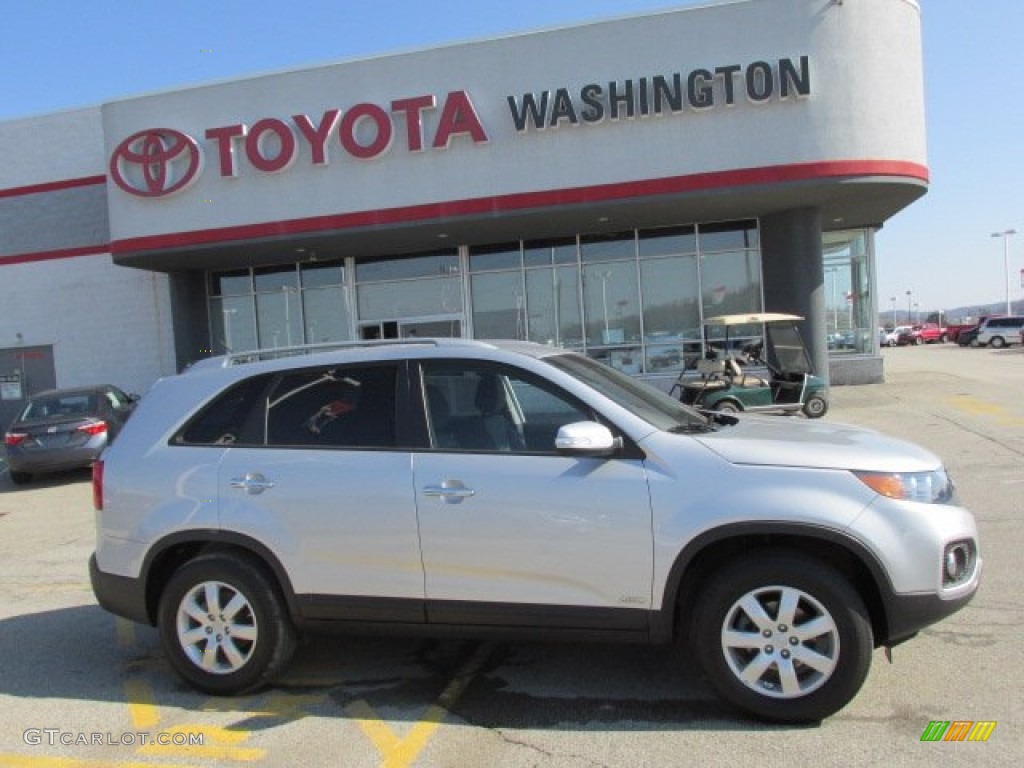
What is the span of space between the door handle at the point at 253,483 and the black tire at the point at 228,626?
0.37 meters

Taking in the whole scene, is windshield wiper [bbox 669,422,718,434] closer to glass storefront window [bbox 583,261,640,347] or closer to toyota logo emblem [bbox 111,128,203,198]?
glass storefront window [bbox 583,261,640,347]

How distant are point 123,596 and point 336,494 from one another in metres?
1.39

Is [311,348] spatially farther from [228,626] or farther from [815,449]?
[815,449]

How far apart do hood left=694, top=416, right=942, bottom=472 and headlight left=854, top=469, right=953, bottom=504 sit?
0.03 m

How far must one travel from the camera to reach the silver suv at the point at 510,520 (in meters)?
3.51

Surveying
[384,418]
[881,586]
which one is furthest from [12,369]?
[881,586]

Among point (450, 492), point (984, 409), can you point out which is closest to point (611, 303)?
point (984, 409)

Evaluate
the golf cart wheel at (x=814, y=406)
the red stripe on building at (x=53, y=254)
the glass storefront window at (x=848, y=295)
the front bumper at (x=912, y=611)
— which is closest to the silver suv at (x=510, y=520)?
the front bumper at (x=912, y=611)

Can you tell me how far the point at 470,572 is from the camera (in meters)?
3.80

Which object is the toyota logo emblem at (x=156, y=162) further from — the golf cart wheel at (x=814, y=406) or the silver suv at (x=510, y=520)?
the silver suv at (x=510, y=520)

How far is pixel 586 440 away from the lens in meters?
3.55

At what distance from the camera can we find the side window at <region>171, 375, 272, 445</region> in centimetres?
427

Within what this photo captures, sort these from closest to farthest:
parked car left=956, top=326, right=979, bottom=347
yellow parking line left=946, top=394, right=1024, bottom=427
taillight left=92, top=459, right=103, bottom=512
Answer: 1. taillight left=92, top=459, right=103, bottom=512
2. yellow parking line left=946, top=394, right=1024, bottom=427
3. parked car left=956, top=326, right=979, bottom=347

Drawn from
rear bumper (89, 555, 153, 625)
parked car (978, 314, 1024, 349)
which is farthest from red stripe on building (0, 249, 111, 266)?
parked car (978, 314, 1024, 349)
